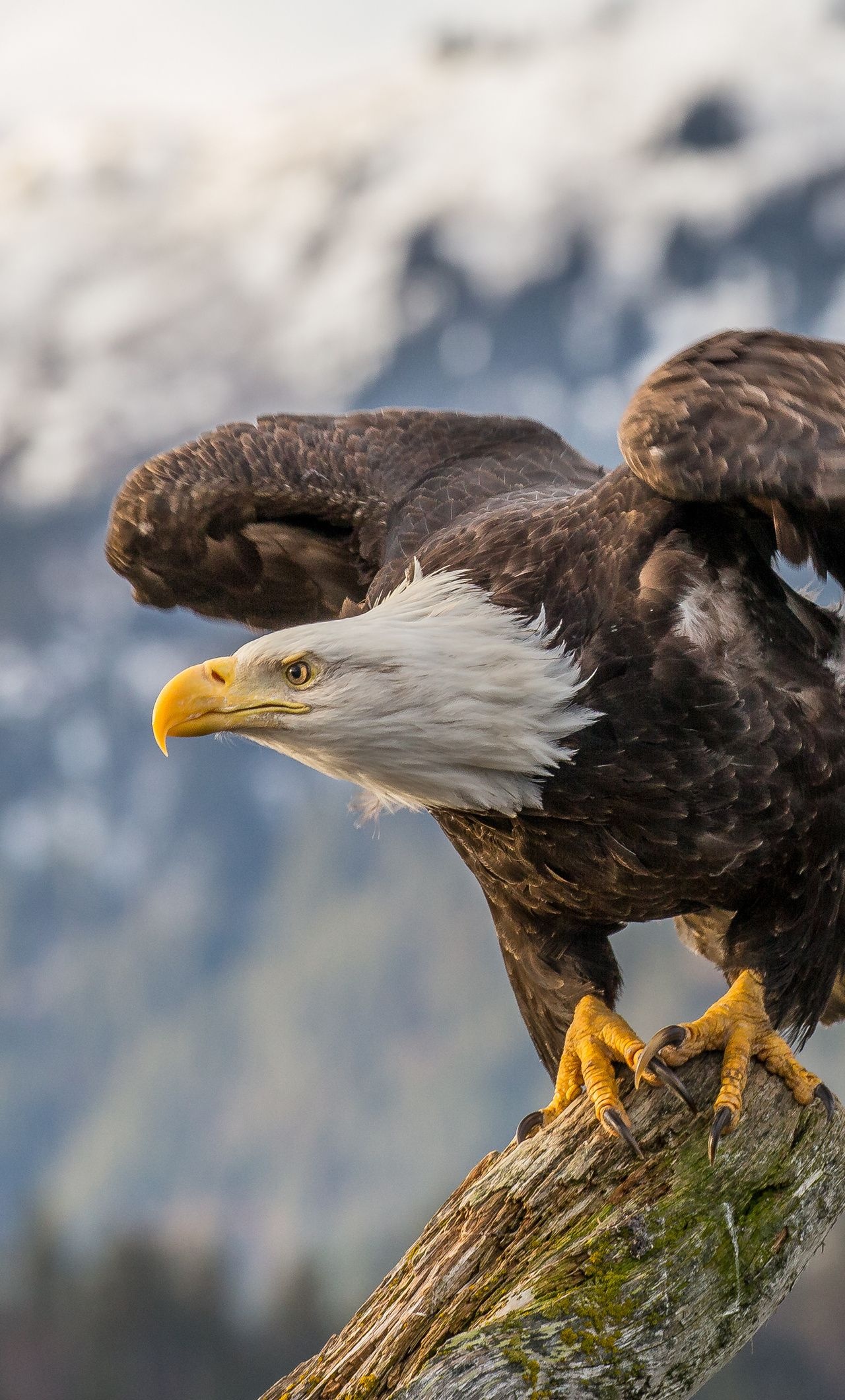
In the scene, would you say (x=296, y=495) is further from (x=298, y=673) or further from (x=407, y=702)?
(x=407, y=702)

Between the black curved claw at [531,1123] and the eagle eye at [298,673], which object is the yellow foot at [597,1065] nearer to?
the black curved claw at [531,1123]

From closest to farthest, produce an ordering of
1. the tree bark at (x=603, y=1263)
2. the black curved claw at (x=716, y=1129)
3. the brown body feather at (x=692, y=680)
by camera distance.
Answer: the tree bark at (x=603, y=1263), the black curved claw at (x=716, y=1129), the brown body feather at (x=692, y=680)

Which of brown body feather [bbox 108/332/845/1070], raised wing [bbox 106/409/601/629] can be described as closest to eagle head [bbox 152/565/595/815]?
brown body feather [bbox 108/332/845/1070]

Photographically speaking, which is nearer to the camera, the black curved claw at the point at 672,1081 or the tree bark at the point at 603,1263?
the tree bark at the point at 603,1263

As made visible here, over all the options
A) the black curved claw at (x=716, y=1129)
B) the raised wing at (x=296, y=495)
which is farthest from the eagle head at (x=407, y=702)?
the raised wing at (x=296, y=495)

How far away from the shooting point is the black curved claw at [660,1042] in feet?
12.5

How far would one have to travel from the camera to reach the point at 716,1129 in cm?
358

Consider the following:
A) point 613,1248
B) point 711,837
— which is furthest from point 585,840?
point 613,1248

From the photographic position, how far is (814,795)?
13.0ft

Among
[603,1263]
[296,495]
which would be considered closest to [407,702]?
[603,1263]

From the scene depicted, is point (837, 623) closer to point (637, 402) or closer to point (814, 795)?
point (814, 795)

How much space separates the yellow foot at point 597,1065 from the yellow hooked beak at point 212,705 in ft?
3.97

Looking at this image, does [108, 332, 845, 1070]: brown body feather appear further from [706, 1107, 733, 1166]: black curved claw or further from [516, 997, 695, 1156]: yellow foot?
[706, 1107, 733, 1166]: black curved claw

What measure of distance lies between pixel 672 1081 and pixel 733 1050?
227 mm
